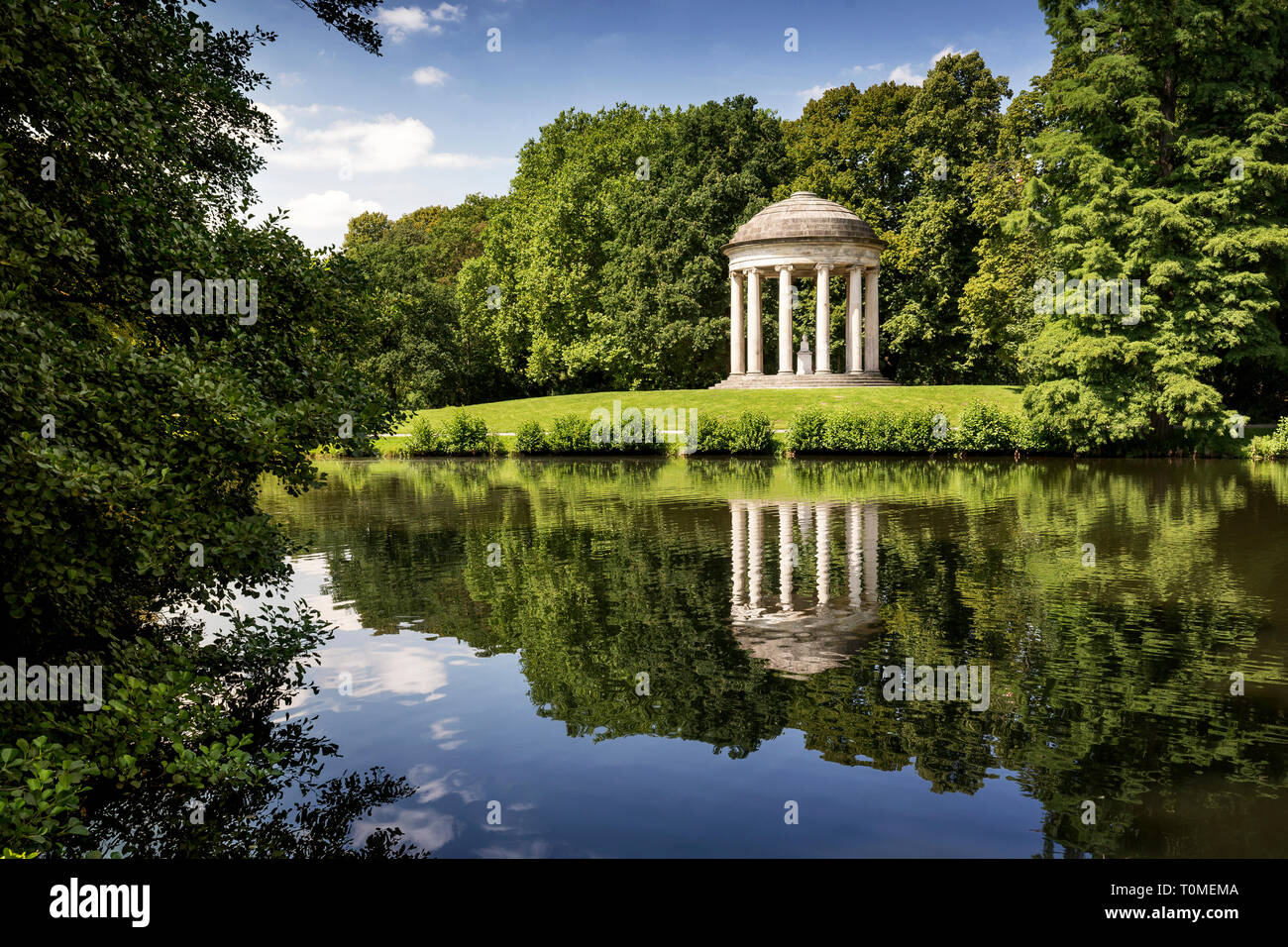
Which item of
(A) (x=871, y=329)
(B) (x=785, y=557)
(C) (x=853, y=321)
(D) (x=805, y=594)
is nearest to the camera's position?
(D) (x=805, y=594)

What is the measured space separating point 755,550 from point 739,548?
0.34 meters

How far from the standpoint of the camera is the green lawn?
37.8m

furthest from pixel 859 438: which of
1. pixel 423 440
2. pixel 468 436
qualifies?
pixel 423 440

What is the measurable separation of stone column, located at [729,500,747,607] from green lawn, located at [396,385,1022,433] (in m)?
17.1

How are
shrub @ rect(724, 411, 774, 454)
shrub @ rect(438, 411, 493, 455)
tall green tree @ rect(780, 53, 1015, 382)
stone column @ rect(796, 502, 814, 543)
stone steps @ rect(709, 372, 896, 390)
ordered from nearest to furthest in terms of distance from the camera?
1. stone column @ rect(796, 502, 814, 543)
2. shrub @ rect(724, 411, 774, 454)
3. shrub @ rect(438, 411, 493, 455)
4. stone steps @ rect(709, 372, 896, 390)
5. tall green tree @ rect(780, 53, 1015, 382)

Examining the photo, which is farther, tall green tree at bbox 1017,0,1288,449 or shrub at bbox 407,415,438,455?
shrub at bbox 407,415,438,455

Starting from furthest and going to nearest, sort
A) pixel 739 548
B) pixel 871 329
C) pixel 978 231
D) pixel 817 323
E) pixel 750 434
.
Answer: pixel 978 231 < pixel 871 329 < pixel 817 323 < pixel 750 434 < pixel 739 548

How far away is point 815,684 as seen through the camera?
8.28 meters

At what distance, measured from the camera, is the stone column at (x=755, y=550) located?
39.5ft

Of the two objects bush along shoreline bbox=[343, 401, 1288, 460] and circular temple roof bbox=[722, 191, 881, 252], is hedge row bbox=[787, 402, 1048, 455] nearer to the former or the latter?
bush along shoreline bbox=[343, 401, 1288, 460]

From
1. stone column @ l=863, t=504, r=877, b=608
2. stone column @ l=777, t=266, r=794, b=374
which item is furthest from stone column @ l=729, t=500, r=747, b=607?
stone column @ l=777, t=266, r=794, b=374

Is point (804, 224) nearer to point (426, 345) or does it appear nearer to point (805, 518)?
point (426, 345)

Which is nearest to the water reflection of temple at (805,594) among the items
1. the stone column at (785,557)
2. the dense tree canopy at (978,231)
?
the stone column at (785,557)
